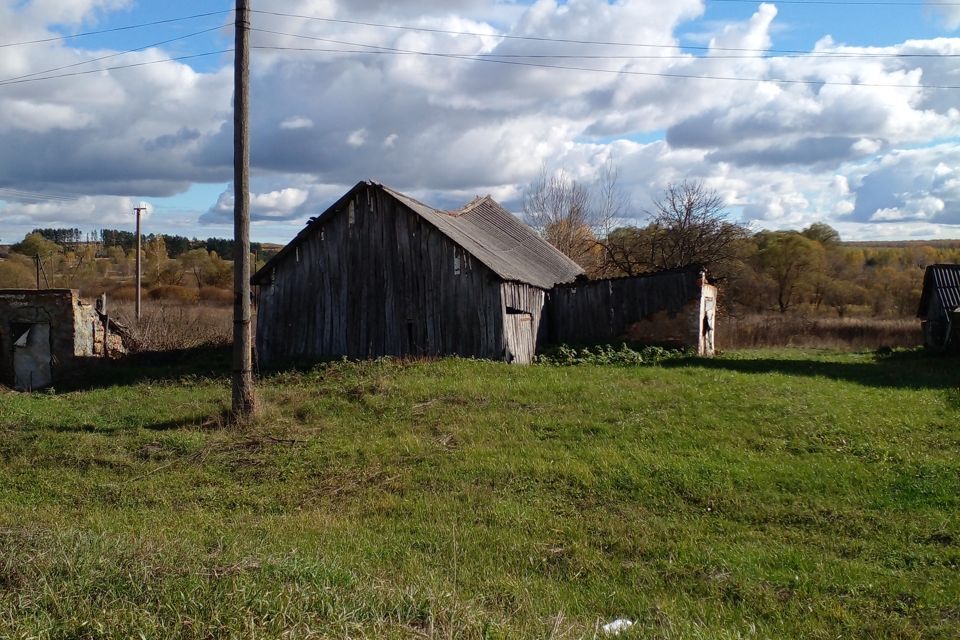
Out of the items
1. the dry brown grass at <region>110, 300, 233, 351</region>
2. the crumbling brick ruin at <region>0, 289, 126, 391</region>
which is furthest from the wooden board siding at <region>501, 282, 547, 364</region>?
the crumbling brick ruin at <region>0, 289, 126, 391</region>

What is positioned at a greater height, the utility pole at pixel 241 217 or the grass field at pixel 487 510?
the utility pole at pixel 241 217

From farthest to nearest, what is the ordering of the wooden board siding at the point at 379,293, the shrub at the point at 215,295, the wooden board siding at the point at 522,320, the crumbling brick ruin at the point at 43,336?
the shrub at the point at 215,295 < the crumbling brick ruin at the point at 43,336 < the wooden board siding at the point at 379,293 < the wooden board siding at the point at 522,320

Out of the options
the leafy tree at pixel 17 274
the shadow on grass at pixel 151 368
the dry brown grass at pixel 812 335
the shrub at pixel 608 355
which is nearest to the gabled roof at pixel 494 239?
the shrub at pixel 608 355

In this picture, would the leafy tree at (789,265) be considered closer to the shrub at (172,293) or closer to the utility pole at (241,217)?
the shrub at (172,293)

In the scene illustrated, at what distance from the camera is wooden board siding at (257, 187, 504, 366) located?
19.9 meters

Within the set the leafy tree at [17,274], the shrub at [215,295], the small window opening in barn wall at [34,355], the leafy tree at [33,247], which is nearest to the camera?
the small window opening in barn wall at [34,355]

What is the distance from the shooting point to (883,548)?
24.4 ft

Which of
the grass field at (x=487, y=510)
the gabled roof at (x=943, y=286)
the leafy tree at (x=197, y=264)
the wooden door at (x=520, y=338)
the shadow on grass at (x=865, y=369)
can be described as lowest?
the grass field at (x=487, y=510)

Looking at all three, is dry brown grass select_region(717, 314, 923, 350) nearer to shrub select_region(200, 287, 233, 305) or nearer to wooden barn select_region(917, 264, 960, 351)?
wooden barn select_region(917, 264, 960, 351)

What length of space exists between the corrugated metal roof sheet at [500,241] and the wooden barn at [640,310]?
120 centimetres

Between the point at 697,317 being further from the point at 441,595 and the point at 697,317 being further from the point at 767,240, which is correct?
the point at 767,240

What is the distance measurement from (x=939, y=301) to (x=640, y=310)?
42.1ft

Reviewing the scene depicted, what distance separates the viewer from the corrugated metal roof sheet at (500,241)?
67.3 feet

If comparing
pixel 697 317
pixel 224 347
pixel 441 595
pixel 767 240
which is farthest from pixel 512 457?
pixel 767 240
